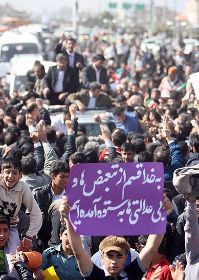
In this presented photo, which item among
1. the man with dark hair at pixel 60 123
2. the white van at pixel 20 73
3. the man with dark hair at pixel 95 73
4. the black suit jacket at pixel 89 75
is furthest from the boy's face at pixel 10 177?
the white van at pixel 20 73

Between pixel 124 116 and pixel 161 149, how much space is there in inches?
168

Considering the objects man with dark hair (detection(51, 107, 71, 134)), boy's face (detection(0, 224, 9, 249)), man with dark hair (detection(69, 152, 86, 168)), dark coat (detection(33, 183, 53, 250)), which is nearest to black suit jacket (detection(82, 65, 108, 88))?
man with dark hair (detection(51, 107, 71, 134))

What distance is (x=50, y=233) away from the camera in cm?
988

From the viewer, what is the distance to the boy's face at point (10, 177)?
30.3 ft

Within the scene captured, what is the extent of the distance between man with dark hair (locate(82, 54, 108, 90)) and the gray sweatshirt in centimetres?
1404

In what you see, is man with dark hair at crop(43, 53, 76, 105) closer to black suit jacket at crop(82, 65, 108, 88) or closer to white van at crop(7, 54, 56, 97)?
black suit jacket at crop(82, 65, 108, 88)

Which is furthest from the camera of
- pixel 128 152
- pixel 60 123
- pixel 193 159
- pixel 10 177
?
pixel 60 123

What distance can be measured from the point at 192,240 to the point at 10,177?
7.77 feet

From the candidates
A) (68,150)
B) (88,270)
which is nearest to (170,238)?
(88,270)

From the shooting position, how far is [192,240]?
7.26 meters

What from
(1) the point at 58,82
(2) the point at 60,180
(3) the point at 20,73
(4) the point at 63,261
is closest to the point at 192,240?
(4) the point at 63,261

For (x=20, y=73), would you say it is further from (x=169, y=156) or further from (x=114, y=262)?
(x=114, y=262)

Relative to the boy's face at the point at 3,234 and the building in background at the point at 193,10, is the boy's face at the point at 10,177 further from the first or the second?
the building in background at the point at 193,10

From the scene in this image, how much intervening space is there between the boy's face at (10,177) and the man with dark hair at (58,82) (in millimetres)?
9814
